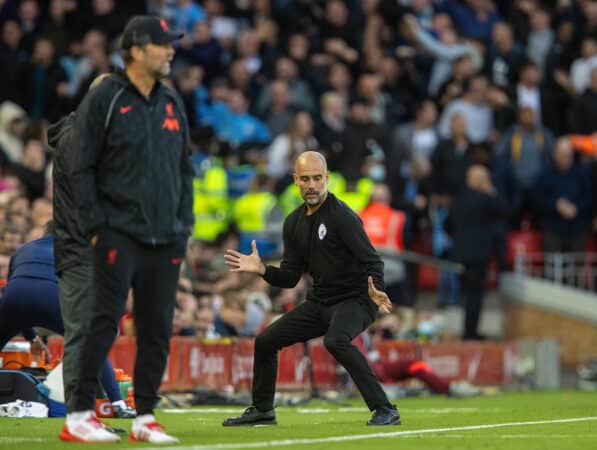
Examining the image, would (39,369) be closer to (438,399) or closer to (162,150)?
(162,150)

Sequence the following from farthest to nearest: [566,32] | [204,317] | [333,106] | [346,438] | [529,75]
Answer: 1. [566,32]
2. [529,75]
3. [333,106]
4. [204,317]
5. [346,438]

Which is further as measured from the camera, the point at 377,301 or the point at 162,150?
the point at 377,301

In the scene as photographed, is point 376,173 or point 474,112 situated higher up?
point 474,112

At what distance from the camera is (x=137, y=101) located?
827 cm

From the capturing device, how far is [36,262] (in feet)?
36.6

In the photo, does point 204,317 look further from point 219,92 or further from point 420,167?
point 420,167

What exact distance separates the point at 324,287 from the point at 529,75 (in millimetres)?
12799

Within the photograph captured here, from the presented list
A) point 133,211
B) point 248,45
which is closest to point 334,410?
point 133,211

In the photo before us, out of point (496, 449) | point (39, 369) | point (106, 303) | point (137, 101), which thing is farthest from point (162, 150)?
point (39, 369)

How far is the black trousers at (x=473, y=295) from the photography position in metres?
20.4

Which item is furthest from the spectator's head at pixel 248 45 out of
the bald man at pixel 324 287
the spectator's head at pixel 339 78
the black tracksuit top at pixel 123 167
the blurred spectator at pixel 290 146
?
the black tracksuit top at pixel 123 167

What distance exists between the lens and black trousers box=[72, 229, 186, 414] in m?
8.15

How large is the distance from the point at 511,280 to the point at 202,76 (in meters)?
5.52

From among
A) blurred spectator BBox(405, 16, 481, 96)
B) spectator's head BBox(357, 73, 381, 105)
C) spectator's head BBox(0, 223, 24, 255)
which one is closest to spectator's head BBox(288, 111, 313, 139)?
spectator's head BBox(357, 73, 381, 105)
